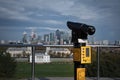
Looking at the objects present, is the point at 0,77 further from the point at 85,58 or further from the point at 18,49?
the point at 85,58

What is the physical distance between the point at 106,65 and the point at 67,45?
4.79 feet

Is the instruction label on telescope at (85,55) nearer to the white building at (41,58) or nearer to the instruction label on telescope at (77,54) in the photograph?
the instruction label on telescope at (77,54)

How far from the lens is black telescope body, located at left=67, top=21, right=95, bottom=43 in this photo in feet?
16.2

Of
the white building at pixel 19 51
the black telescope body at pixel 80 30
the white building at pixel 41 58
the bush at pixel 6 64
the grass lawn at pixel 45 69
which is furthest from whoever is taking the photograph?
the grass lawn at pixel 45 69

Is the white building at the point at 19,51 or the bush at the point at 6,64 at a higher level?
the white building at the point at 19,51

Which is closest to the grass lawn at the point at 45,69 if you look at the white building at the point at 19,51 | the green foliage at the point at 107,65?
the white building at the point at 19,51

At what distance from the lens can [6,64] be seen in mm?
7789

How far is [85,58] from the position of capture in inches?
197

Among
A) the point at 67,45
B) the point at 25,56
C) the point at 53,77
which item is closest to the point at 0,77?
the point at 25,56

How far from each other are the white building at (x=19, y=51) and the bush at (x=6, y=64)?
0.14m

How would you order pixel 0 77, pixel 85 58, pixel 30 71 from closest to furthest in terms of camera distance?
pixel 85 58
pixel 0 77
pixel 30 71

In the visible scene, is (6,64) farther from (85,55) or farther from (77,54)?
(85,55)

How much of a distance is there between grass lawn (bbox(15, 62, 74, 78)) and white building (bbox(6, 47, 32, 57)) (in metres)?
0.27

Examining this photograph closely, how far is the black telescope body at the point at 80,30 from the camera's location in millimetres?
4934
